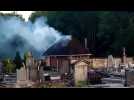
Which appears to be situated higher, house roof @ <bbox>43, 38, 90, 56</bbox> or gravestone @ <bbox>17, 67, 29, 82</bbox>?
house roof @ <bbox>43, 38, 90, 56</bbox>

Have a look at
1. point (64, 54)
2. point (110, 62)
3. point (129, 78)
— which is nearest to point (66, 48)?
point (64, 54)

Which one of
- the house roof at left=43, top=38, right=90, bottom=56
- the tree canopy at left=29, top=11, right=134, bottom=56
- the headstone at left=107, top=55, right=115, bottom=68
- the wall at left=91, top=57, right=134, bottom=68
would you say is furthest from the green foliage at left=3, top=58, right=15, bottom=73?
the headstone at left=107, top=55, right=115, bottom=68

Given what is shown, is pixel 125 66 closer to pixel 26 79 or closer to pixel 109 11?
pixel 109 11

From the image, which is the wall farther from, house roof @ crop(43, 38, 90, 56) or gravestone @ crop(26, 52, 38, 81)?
gravestone @ crop(26, 52, 38, 81)

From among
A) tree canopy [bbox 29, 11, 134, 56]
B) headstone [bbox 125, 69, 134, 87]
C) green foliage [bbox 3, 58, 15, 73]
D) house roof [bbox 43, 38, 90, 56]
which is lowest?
headstone [bbox 125, 69, 134, 87]

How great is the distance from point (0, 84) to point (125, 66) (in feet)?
5.71

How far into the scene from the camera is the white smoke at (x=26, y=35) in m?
5.54

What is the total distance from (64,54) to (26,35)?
603 mm

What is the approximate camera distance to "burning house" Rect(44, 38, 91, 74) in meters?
5.49

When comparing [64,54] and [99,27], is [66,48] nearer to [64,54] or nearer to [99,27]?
[64,54]

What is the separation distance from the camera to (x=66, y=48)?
18.2 ft
